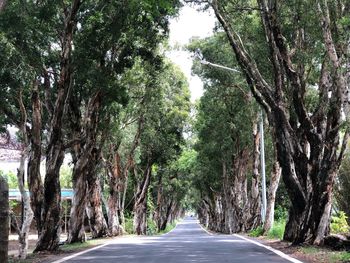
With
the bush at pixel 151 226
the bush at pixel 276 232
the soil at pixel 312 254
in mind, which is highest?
the bush at pixel 276 232

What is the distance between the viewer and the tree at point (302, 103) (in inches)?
650

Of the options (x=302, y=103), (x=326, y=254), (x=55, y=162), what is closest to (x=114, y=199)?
(x=55, y=162)

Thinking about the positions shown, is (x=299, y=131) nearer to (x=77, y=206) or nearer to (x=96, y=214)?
(x=77, y=206)

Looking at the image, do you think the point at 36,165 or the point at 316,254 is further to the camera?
the point at 36,165

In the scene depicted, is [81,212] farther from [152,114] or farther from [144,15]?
[152,114]

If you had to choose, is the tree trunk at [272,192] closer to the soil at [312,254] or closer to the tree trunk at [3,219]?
the soil at [312,254]

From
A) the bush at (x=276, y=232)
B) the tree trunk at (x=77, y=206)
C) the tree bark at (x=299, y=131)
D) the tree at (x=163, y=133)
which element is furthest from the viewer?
Result: the tree at (x=163, y=133)

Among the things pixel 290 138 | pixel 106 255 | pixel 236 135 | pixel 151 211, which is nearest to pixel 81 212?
pixel 106 255

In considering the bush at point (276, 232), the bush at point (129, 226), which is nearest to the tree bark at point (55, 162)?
the bush at point (276, 232)

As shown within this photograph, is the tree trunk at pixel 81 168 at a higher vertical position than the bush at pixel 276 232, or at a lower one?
higher

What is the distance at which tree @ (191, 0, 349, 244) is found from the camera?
16.5m

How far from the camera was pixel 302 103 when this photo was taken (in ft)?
61.2

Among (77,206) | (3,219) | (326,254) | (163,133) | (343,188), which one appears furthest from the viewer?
(163,133)

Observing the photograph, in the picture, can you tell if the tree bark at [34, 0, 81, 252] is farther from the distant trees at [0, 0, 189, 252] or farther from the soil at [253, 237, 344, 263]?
the soil at [253, 237, 344, 263]
